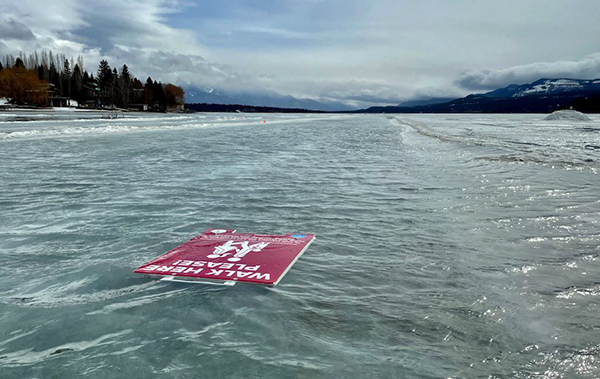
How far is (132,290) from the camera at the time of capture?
3.52 meters

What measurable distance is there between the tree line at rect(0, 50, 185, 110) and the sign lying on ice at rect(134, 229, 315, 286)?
113m

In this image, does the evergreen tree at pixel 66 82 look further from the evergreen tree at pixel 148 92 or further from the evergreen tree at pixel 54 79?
the evergreen tree at pixel 148 92

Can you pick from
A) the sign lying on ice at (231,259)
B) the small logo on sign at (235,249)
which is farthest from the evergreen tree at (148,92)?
the small logo on sign at (235,249)

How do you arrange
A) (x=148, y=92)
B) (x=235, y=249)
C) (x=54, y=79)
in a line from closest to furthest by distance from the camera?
(x=235, y=249), (x=54, y=79), (x=148, y=92)

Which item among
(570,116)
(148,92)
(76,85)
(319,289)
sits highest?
(76,85)

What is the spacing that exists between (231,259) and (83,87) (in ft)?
494

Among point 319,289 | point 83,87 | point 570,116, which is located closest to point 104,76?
point 83,87

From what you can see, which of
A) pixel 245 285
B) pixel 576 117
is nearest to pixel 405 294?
pixel 245 285

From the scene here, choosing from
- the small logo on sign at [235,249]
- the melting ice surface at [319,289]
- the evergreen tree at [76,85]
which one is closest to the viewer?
the melting ice surface at [319,289]

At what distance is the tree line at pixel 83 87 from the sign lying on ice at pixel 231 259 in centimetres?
11283

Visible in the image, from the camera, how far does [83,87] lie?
435ft

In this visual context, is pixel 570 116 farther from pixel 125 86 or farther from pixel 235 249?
pixel 125 86

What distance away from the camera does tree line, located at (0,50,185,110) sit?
96.9m

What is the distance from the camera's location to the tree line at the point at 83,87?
9688cm
